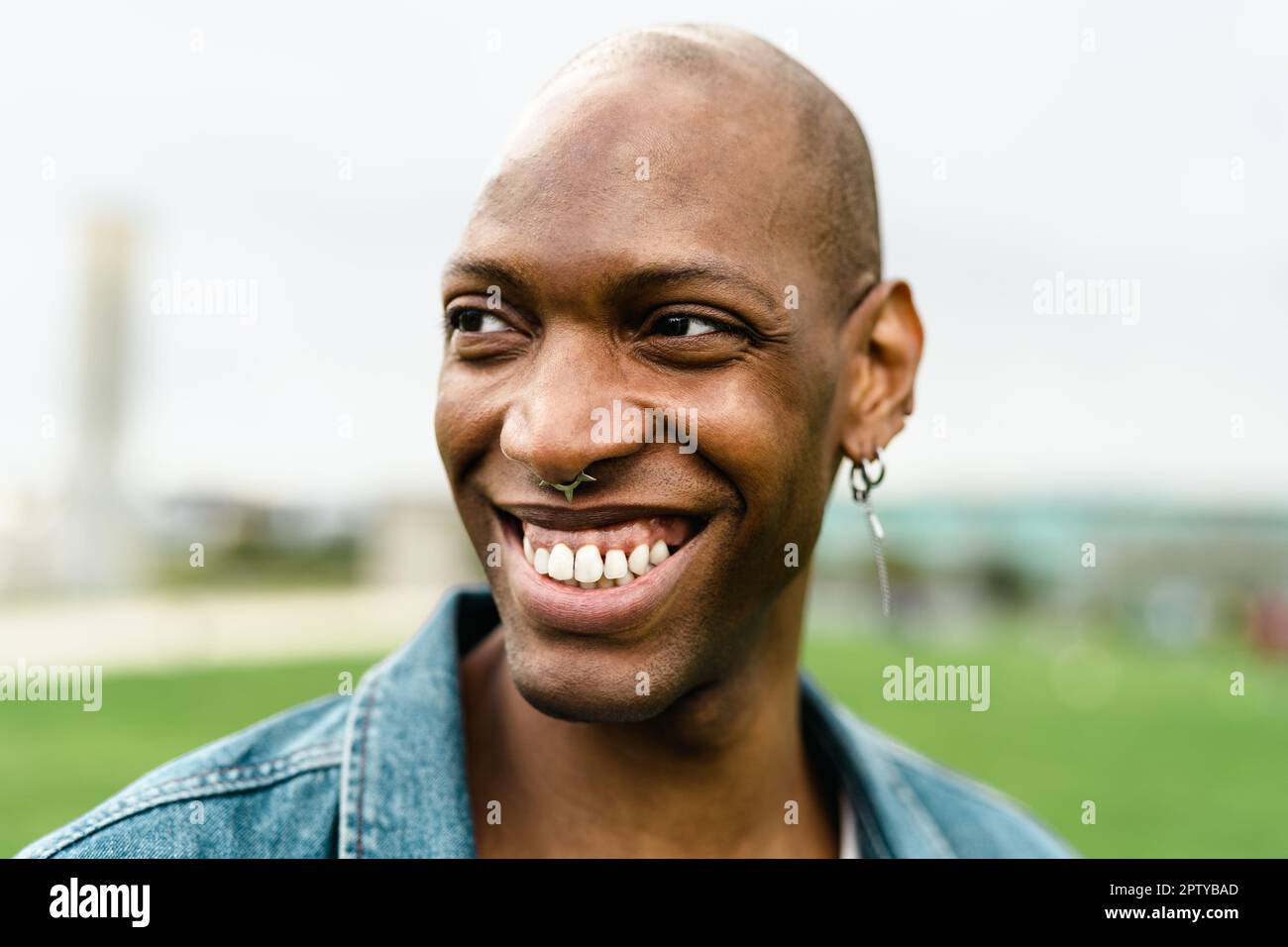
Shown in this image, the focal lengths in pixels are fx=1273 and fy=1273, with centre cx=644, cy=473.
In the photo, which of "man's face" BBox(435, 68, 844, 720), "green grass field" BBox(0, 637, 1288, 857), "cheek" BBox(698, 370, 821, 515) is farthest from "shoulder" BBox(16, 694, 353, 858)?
"green grass field" BBox(0, 637, 1288, 857)

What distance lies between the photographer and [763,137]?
2.91 m

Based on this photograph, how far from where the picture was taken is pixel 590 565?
8.97 ft

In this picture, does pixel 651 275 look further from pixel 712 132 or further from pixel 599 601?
pixel 599 601

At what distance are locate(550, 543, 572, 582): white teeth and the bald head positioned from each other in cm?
75

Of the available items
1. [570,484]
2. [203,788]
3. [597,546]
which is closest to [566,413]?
[570,484]

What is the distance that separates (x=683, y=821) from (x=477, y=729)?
60cm

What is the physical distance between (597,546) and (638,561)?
0.31 ft

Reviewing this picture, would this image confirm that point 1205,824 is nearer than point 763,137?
No

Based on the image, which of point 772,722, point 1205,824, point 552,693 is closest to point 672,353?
point 552,693

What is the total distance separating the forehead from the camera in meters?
2.71

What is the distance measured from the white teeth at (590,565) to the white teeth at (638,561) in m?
0.07

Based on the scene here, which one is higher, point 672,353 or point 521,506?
point 672,353
